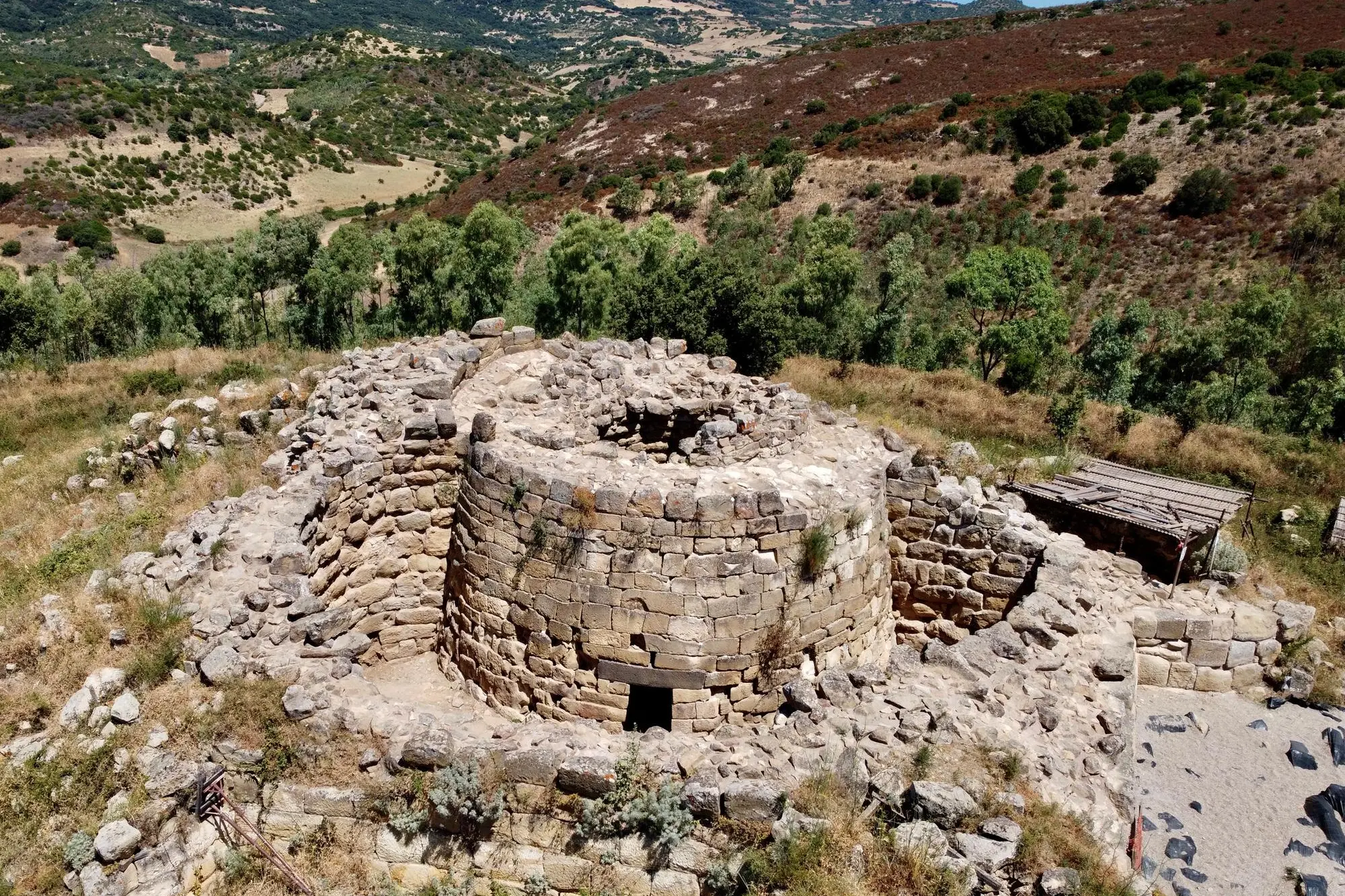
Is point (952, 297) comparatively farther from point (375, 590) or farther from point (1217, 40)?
point (1217, 40)

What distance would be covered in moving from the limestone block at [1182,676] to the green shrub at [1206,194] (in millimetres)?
47793

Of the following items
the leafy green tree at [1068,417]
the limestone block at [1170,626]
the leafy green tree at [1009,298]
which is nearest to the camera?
the limestone block at [1170,626]

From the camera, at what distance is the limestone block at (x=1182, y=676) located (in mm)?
10227

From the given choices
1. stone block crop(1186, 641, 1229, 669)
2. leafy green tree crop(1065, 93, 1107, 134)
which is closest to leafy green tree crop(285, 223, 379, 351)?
stone block crop(1186, 641, 1229, 669)

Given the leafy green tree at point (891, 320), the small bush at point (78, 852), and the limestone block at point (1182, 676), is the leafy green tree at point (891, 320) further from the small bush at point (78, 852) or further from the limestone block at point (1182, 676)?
the small bush at point (78, 852)

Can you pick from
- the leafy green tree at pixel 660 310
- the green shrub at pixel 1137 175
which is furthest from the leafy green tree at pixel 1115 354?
the green shrub at pixel 1137 175

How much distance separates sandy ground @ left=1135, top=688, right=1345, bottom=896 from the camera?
294 inches

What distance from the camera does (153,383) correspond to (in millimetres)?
18406

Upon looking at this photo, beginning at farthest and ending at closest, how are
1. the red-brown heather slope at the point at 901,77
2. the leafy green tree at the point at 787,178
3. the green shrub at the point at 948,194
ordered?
the red-brown heather slope at the point at 901,77 < the leafy green tree at the point at 787,178 < the green shrub at the point at 948,194

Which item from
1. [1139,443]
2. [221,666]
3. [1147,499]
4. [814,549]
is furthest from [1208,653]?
[221,666]

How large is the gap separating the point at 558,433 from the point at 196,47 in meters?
192

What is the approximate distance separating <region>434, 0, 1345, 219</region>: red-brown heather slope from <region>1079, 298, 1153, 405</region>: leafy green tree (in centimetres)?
3162

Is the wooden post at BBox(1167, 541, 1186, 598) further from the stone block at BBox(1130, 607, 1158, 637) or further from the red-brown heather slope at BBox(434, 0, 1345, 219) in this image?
the red-brown heather slope at BBox(434, 0, 1345, 219)

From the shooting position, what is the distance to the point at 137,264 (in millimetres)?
54062
